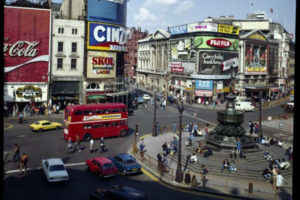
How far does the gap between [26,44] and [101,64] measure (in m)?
12.6

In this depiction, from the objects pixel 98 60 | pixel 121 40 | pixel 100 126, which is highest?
pixel 121 40

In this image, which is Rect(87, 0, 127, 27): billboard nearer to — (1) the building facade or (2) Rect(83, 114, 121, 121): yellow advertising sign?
(1) the building facade

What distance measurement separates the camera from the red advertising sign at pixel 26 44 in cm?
4400

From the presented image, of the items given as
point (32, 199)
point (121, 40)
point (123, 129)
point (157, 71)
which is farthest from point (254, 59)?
point (32, 199)

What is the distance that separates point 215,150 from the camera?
27.5 m

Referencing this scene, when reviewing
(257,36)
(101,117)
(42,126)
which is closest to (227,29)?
(257,36)

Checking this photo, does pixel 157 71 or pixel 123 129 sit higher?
pixel 157 71

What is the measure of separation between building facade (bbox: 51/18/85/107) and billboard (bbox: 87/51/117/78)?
1.56 m

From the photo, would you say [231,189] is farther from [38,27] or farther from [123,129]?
[38,27]

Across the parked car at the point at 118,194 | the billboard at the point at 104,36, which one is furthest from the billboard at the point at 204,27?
the parked car at the point at 118,194

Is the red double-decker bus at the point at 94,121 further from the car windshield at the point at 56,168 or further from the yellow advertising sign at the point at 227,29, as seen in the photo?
the yellow advertising sign at the point at 227,29

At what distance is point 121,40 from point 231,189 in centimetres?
3961

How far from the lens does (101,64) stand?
52531 millimetres

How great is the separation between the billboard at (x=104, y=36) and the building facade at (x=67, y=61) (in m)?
1.49
